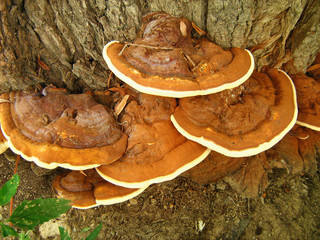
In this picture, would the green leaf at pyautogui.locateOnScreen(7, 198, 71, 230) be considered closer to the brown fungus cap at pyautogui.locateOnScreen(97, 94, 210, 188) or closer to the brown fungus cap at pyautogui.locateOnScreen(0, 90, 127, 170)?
the brown fungus cap at pyautogui.locateOnScreen(0, 90, 127, 170)

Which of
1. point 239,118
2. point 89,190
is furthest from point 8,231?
point 239,118

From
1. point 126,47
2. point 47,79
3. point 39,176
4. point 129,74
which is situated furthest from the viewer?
point 39,176

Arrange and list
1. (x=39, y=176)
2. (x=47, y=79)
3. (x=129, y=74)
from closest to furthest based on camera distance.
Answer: (x=129, y=74) → (x=47, y=79) → (x=39, y=176)

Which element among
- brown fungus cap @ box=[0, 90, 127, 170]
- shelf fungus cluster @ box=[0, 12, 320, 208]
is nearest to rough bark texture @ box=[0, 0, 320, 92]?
shelf fungus cluster @ box=[0, 12, 320, 208]

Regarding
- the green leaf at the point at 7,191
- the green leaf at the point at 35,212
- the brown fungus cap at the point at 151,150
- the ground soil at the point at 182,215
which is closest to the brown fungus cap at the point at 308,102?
the ground soil at the point at 182,215

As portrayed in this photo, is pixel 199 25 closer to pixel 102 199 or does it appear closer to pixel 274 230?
pixel 102 199

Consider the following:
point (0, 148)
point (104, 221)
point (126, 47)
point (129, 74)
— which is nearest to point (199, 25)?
point (126, 47)

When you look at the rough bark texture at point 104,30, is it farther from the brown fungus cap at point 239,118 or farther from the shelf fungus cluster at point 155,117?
the brown fungus cap at point 239,118
